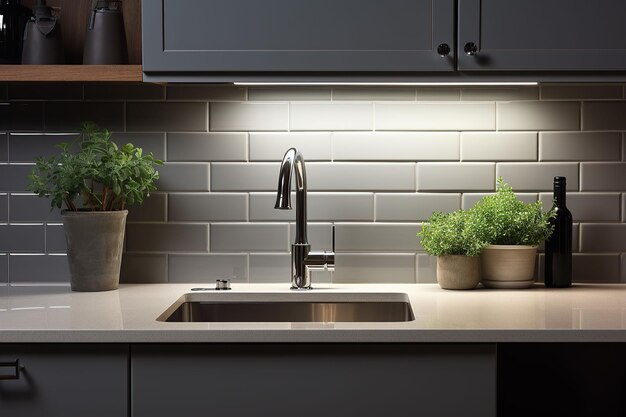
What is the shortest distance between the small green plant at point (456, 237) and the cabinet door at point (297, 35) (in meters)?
0.42

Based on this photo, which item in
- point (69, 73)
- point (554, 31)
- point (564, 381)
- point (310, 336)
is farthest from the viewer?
point (564, 381)

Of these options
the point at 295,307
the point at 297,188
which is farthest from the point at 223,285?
the point at 297,188

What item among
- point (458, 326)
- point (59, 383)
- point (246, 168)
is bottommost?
point (59, 383)

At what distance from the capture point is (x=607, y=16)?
204 centimetres

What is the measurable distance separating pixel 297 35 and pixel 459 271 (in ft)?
2.45

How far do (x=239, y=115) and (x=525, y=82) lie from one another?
81cm

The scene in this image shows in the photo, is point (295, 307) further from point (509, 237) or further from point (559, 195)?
point (559, 195)

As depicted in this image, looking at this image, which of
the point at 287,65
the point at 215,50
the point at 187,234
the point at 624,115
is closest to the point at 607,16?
the point at 624,115

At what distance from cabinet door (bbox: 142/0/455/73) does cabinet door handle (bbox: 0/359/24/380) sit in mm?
770

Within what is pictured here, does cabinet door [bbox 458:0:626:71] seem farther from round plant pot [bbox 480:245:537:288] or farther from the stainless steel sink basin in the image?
the stainless steel sink basin

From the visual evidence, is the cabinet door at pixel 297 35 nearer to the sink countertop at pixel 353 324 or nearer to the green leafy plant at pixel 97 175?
the green leafy plant at pixel 97 175

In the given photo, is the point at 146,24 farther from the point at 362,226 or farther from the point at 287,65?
the point at 362,226

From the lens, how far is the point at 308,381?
176cm

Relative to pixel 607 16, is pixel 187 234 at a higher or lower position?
lower
